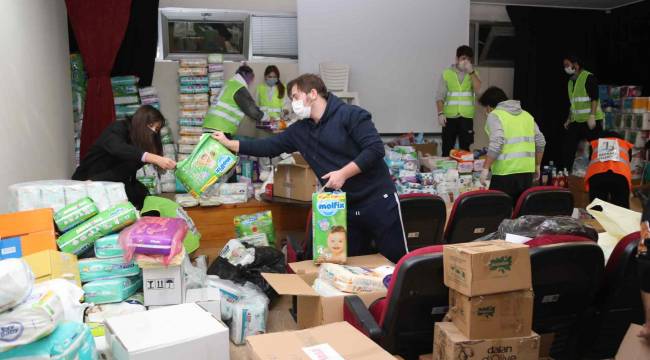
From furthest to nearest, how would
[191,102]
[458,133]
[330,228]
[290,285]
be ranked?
[458,133] < [191,102] < [330,228] < [290,285]

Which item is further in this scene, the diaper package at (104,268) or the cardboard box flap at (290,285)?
the diaper package at (104,268)

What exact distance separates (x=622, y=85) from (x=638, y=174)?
1438 mm

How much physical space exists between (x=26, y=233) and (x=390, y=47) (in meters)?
5.50

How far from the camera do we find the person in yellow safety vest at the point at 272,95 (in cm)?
691

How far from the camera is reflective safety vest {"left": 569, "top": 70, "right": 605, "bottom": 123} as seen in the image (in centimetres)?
732

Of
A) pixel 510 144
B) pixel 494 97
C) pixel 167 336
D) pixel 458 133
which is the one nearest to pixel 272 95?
pixel 458 133

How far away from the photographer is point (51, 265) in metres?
2.70

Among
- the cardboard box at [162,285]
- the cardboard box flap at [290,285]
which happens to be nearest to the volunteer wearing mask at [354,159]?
the cardboard box flap at [290,285]

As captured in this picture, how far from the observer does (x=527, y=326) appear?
213 centimetres

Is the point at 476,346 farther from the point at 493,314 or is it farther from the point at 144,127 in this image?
the point at 144,127

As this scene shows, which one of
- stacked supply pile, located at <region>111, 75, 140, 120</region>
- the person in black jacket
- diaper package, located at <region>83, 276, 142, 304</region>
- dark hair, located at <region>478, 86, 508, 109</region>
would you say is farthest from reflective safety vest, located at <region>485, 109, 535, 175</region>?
stacked supply pile, located at <region>111, 75, 140, 120</region>

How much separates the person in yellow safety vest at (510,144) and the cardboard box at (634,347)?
2.61 metres

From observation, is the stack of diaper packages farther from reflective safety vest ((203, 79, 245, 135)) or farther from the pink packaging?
reflective safety vest ((203, 79, 245, 135))

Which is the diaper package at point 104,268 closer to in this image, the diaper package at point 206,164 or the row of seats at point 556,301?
the diaper package at point 206,164
